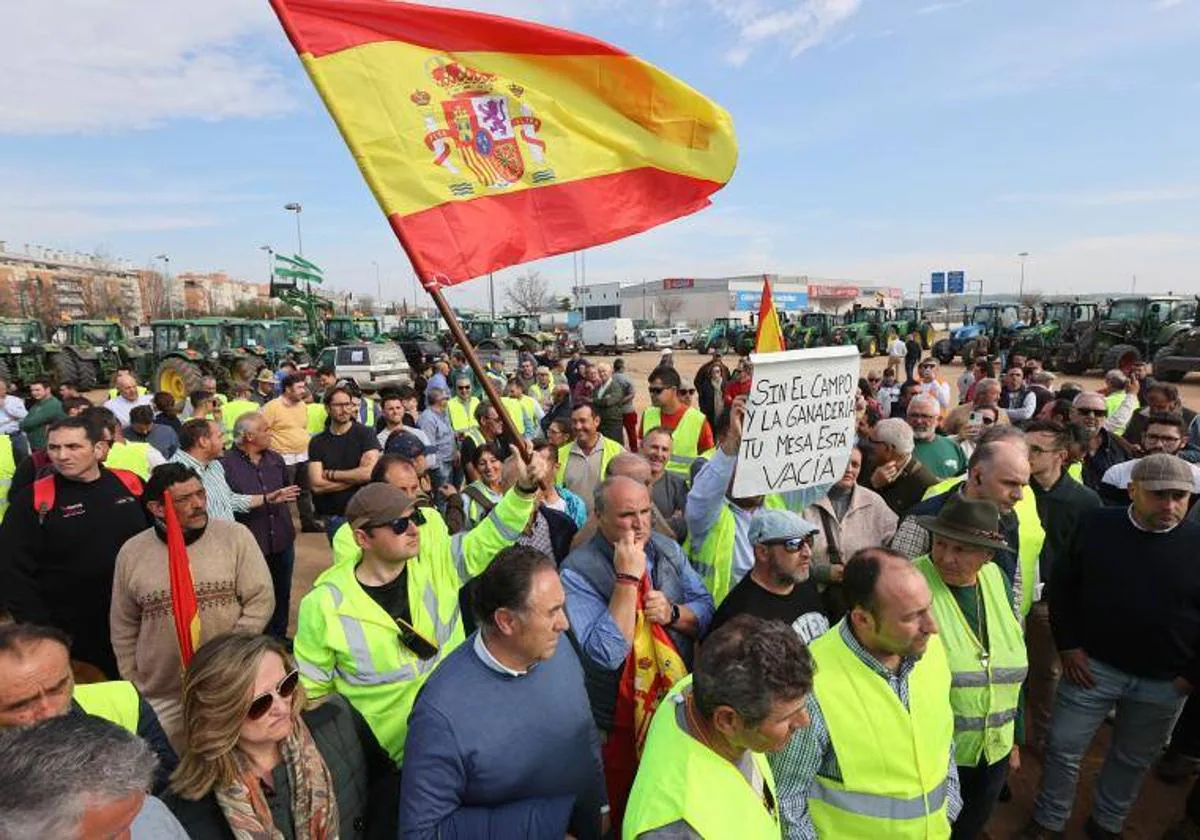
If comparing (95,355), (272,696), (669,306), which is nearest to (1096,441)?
(272,696)

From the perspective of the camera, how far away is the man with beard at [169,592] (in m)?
2.89

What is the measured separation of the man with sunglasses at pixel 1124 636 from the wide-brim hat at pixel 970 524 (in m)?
1.01

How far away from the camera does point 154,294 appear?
82375 millimetres

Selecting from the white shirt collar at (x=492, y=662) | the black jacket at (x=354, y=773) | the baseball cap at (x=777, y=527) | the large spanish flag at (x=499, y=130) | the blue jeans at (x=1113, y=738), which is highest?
the large spanish flag at (x=499, y=130)

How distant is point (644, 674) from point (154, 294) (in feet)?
319

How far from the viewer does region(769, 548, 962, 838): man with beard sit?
80.0 inches

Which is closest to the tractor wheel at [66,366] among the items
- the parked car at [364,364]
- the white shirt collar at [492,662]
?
the parked car at [364,364]

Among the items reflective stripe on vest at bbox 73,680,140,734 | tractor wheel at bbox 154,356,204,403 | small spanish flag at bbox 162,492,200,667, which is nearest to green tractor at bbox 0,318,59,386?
tractor wheel at bbox 154,356,204,403

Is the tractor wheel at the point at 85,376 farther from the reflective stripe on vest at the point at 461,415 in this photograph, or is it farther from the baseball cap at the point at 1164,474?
the baseball cap at the point at 1164,474

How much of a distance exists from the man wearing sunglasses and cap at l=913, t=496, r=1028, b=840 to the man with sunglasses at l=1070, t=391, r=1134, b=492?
301 cm

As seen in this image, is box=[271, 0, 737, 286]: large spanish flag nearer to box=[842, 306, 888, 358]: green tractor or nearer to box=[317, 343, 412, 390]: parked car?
box=[317, 343, 412, 390]: parked car

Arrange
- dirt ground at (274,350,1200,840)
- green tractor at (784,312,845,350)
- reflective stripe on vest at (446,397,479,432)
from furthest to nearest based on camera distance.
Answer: green tractor at (784,312,845,350)
reflective stripe on vest at (446,397,479,432)
dirt ground at (274,350,1200,840)

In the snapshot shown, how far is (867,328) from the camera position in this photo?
31297mm

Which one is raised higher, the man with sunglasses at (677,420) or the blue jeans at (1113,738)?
the man with sunglasses at (677,420)
